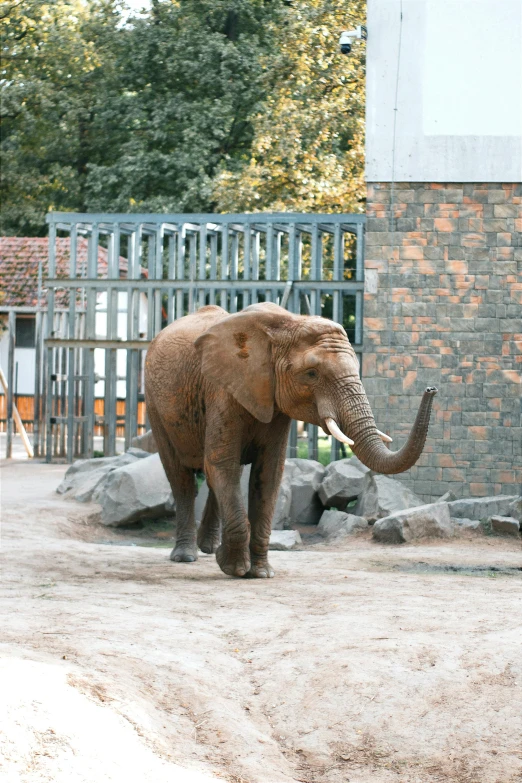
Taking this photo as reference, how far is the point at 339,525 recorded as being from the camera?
12.0 meters

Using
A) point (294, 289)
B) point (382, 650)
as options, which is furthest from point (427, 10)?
point (382, 650)

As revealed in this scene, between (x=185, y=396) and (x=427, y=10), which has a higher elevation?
(x=427, y=10)

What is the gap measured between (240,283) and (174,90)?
1255 centimetres

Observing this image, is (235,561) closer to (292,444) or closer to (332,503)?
(332,503)

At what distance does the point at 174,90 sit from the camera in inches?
1083

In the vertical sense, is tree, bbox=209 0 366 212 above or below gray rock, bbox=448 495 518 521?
above

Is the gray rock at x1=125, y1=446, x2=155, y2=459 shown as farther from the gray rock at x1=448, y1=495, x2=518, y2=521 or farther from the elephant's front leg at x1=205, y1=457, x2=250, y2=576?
the elephant's front leg at x1=205, y1=457, x2=250, y2=576

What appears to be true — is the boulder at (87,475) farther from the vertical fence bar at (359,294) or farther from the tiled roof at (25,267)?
the tiled roof at (25,267)

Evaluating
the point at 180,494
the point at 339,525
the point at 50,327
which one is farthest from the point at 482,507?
the point at 50,327

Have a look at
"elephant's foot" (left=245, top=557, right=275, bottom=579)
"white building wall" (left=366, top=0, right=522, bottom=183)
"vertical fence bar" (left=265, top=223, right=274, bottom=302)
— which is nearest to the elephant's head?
"elephant's foot" (left=245, top=557, right=275, bottom=579)

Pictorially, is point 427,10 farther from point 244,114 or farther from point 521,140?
point 244,114

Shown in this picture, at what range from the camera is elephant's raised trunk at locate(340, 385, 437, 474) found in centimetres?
772

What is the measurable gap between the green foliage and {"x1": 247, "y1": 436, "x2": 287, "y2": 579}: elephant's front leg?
1467 centimetres

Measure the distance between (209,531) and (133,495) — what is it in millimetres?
1918
